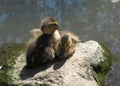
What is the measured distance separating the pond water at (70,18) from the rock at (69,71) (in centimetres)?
382

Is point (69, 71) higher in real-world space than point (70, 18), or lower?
higher

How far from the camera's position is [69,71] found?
6715 mm

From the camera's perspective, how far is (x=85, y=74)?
22.5 ft

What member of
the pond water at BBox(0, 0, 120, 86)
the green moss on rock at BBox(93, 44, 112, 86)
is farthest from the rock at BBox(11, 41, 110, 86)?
the pond water at BBox(0, 0, 120, 86)

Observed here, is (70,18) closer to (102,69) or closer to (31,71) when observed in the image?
(102,69)

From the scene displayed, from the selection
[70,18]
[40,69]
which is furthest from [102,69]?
[70,18]

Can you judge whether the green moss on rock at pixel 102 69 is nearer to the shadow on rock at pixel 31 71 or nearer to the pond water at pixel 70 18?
the shadow on rock at pixel 31 71

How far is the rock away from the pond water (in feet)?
12.5

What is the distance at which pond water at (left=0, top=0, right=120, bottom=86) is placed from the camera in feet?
39.7

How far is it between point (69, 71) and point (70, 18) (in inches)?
266

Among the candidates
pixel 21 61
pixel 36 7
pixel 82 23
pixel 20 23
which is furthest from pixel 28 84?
pixel 36 7

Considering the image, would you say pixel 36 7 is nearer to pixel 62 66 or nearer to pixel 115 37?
pixel 115 37

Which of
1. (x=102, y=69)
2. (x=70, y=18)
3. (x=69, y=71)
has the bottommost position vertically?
(x=70, y=18)

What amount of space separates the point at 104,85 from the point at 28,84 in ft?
4.60
